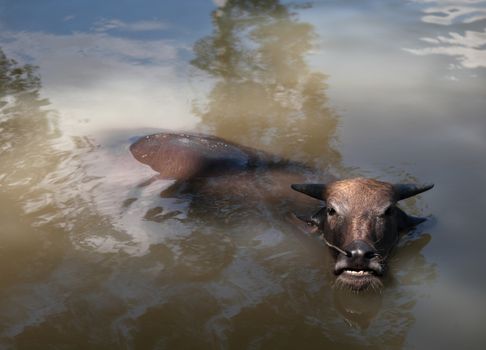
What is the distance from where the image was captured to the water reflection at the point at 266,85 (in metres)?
7.43

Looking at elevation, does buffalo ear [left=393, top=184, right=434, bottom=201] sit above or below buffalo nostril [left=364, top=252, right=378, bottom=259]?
above

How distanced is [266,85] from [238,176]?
2.91 meters

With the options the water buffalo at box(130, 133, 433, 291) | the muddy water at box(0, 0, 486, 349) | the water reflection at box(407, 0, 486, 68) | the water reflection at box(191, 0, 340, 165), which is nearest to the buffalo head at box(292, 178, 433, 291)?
the water buffalo at box(130, 133, 433, 291)

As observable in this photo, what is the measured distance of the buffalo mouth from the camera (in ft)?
15.1

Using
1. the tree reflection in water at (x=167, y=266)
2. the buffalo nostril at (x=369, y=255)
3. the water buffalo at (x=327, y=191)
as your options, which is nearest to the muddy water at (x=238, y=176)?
the tree reflection in water at (x=167, y=266)

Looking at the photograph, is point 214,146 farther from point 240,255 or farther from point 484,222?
point 484,222

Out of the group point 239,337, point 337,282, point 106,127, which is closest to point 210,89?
point 106,127

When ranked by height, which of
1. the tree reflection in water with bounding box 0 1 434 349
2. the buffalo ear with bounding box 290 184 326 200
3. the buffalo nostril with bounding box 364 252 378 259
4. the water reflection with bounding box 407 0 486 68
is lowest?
Result: the tree reflection in water with bounding box 0 1 434 349

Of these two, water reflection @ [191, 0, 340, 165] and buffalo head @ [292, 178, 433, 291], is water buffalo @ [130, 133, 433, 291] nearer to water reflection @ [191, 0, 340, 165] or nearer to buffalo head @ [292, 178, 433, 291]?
buffalo head @ [292, 178, 433, 291]

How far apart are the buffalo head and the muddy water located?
0.47ft

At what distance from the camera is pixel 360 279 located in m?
4.62

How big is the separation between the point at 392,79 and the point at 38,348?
669 centimetres

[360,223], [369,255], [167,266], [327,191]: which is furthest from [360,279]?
[167,266]

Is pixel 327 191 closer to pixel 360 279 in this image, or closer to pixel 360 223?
pixel 360 223
